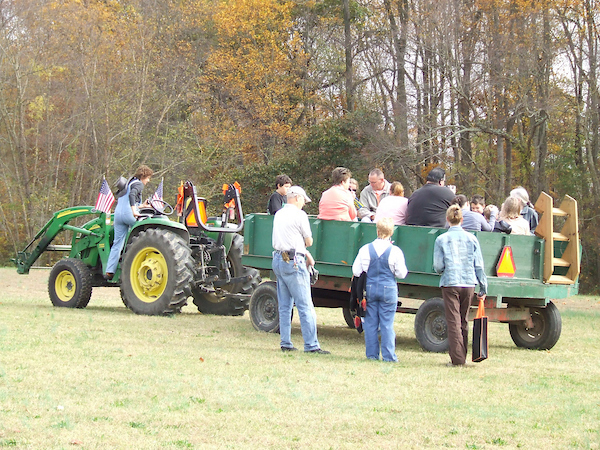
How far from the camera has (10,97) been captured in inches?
1273

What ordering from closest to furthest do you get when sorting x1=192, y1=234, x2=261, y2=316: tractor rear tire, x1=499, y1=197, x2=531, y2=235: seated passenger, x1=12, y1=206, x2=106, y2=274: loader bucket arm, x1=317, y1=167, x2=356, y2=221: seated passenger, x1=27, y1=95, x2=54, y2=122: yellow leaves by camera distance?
x1=317, y1=167, x2=356, y2=221: seated passenger, x1=499, y1=197, x2=531, y2=235: seated passenger, x1=192, y1=234, x2=261, y2=316: tractor rear tire, x1=12, y1=206, x2=106, y2=274: loader bucket arm, x1=27, y1=95, x2=54, y2=122: yellow leaves

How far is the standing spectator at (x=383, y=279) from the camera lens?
29.3 feet

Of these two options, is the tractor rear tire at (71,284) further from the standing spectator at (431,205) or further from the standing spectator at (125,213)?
the standing spectator at (431,205)

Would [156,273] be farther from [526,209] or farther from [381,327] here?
[526,209]

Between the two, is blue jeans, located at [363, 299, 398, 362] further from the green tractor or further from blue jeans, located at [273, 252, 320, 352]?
the green tractor

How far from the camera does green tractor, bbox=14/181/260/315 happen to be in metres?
12.3

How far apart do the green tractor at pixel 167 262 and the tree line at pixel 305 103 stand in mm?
15678

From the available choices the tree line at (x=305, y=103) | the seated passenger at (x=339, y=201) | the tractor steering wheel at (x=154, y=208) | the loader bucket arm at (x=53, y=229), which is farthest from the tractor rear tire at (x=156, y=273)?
the tree line at (x=305, y=103)

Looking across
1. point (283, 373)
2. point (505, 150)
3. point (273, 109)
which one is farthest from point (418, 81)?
point (283, 373)

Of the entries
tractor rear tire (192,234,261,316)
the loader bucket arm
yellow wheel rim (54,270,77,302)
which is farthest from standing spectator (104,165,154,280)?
tractor rear tire (192,234,261,316)

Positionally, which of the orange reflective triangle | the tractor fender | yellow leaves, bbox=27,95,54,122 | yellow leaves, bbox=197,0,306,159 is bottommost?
the orange reflective triangle

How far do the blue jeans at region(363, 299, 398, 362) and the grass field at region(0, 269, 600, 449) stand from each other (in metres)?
0.20

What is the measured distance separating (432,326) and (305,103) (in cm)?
3093

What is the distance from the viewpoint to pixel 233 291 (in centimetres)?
1348
